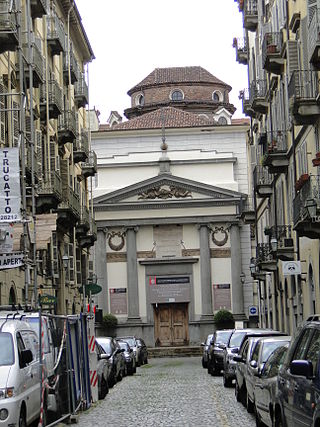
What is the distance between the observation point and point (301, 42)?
98.9 feet

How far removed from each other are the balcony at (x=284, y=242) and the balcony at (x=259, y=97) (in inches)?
297

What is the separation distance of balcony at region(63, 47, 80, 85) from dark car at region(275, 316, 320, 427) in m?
33.8

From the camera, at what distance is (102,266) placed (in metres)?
70.2

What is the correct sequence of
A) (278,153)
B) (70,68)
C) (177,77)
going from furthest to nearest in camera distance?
(177,77) → (70,68) → (278,153)

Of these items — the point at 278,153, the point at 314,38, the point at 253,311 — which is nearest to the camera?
the point at 314,38

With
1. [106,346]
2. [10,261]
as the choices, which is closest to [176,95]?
[106,346]

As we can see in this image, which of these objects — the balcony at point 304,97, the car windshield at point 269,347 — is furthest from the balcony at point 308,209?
the car windshield at point 269,347

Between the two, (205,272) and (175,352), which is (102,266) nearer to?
(205,272)

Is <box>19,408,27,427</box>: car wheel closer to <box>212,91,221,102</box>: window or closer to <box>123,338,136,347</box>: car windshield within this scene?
<box>123,338,136,347</box>: car windshield

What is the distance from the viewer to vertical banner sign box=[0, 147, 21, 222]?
24.1m

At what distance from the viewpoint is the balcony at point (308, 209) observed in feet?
81.5

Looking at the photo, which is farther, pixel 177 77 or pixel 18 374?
pixel 177 77

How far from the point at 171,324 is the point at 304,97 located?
44225 mm

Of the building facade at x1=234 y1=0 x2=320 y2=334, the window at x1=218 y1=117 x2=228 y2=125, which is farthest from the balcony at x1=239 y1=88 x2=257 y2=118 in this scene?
the window at x1=218 y1=117 x2=228 y2=125
